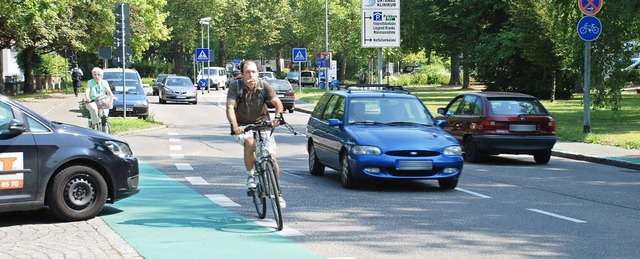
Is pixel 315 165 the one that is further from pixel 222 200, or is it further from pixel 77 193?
pixel 77 193

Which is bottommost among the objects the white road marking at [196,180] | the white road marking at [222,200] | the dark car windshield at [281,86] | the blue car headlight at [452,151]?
the white road marking at [196,180]

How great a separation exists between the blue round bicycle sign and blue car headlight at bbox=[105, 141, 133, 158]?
15447 millimetres

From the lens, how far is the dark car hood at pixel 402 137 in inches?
503

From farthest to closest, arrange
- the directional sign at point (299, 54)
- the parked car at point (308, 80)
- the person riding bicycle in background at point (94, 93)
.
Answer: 1. the parked car at point (308, 80)
2. the directional sign at point (299, 54)
3. the person riding bicycle in background at point (94, 93)

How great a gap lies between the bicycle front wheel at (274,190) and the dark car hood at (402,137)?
3548 mm

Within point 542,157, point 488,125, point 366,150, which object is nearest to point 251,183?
point 366,150

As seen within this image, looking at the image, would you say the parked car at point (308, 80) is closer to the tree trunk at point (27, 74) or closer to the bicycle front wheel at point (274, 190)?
the tree trunk at point (27, 74)

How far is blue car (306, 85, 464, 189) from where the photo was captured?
1272cm

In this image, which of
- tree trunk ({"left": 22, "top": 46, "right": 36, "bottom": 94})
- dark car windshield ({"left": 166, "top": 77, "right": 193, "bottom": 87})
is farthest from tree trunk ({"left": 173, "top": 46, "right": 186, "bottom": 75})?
dark car windshield ({"left": 166, "top": 77, "right": 193, "bottom": 87})

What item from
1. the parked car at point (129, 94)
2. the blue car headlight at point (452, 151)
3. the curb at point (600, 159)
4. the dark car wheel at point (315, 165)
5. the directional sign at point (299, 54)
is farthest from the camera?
the directional sign at point (299, 54)

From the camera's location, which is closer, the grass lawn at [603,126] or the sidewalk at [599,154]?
the sidewalk at [599,154]

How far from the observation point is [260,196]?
32.6 ft

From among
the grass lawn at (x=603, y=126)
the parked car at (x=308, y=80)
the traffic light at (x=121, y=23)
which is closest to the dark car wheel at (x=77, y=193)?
the grass lawn at (x=603, y=126)

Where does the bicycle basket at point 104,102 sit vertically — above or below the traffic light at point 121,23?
below
